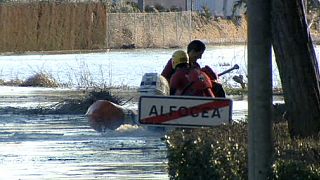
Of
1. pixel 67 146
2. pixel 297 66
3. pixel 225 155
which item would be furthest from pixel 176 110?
pixel 67 146

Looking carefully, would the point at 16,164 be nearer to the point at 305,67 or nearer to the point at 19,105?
the point at 305,67

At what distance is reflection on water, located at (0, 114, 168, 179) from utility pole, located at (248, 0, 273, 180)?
20.6 ft

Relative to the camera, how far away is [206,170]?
358 inches

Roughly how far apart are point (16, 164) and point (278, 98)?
11307 millimetres

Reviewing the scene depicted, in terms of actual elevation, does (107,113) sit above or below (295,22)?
below

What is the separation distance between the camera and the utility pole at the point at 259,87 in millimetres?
7008

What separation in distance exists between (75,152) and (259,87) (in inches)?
371

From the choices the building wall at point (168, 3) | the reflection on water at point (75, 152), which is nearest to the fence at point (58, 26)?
the building wall at point (168, 3)

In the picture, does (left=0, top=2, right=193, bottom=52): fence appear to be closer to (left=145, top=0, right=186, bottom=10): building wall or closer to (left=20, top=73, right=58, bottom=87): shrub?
(left=20, top=73, right=58, bottom=87): shrub

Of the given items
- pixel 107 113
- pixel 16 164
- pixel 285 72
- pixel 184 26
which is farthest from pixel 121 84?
pixel 184 26

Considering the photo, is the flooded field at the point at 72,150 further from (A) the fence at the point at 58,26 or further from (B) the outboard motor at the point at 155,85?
(A) the fence at the point at 58,26

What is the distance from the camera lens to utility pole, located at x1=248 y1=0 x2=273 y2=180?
7.01 metres

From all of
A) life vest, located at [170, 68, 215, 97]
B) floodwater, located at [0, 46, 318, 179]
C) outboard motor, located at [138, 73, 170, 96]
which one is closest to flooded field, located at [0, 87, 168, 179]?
floodwater, located at [0, 46, 318, 179]

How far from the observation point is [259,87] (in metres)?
7.03
